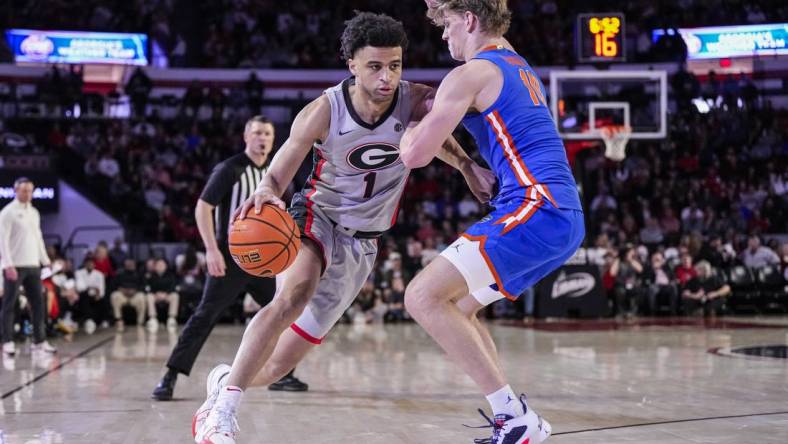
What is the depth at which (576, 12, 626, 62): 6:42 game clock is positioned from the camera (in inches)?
511

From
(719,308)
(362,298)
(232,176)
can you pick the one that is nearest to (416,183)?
(362,298)

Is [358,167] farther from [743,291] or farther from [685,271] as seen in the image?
[743,291]

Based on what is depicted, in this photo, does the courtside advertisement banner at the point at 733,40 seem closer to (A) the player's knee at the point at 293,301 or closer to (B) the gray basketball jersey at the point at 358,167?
(B) the gray basketball jersey at the point at 358,167

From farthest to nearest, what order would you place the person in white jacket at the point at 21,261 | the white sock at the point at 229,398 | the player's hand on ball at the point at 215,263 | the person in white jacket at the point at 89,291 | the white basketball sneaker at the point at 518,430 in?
1. the person in white jacket at the point at 89,291
2. the person in white jacket at the point at 21,261
3. the player's hand on ball at the point at 215,263
4. the white sock at the point at 229,398
5. the white basketball sneaker at the point at 518,430

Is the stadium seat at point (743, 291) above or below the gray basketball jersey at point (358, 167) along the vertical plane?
below

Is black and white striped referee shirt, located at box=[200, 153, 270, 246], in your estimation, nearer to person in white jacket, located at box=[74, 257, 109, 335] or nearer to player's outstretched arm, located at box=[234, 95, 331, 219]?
player's outstretched arm, located at box=[234, 95, 331, 219]

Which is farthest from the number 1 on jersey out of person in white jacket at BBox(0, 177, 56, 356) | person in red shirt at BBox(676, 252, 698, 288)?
person in red shirt at BBox(676, 252, 698, 288)

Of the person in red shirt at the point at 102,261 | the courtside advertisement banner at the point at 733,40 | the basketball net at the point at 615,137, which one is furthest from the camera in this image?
the courtside advertisement banner at the point at 733,40

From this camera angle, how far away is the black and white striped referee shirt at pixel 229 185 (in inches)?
243

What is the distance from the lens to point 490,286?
159 inches

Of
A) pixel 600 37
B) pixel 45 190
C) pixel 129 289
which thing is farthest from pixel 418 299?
pixel 45 190

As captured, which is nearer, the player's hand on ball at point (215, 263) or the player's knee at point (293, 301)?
the player's knee at point (293, 301)

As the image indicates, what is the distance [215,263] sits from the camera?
5906mm

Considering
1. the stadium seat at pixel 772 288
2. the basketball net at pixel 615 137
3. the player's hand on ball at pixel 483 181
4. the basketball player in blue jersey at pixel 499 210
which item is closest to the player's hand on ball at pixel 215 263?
the player's hand on ball at pixel 483 181
